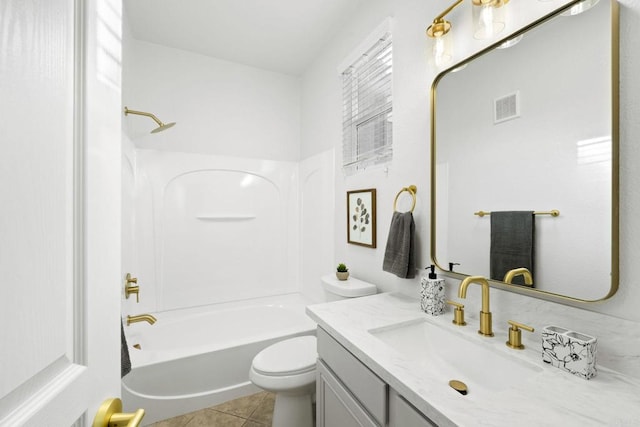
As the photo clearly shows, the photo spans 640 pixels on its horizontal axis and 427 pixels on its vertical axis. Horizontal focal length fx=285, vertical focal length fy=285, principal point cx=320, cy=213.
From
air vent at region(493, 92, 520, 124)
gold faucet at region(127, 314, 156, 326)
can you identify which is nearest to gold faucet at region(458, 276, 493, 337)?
air vent at region(493, 92, 520, 124)

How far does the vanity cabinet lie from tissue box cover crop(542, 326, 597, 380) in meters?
0.43

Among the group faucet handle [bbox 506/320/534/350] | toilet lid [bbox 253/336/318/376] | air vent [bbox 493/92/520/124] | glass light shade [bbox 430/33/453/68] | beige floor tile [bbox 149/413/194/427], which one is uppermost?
glass light shade [bbox 430/33/453/68]

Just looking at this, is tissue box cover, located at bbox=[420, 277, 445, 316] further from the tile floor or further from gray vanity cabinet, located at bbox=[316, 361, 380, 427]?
the tile floor

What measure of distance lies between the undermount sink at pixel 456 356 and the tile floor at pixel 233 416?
1142 mm

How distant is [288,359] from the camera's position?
153 cm

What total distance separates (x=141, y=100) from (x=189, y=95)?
→ 1.25ft

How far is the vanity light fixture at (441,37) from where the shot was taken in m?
1.27

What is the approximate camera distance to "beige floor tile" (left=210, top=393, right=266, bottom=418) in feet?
5.91

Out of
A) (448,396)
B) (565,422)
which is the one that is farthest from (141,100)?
(565,422)

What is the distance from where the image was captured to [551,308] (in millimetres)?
924

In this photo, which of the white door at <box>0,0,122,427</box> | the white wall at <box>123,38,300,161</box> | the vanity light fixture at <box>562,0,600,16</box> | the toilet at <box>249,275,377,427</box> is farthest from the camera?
the white wall at <box>123,38,300,161</box>

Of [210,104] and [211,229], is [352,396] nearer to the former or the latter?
[211,229]

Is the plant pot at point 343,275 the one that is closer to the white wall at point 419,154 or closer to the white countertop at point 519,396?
the white wall at point 419,154

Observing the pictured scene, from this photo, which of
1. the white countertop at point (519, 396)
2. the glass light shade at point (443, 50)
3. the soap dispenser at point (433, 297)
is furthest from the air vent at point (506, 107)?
the white countertop at point (519, 396)
